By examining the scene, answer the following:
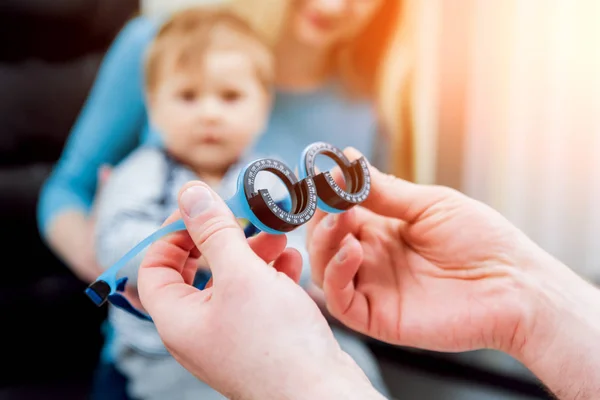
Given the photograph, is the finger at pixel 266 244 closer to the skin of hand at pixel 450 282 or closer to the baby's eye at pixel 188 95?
the skin of hand at pixel 450 282

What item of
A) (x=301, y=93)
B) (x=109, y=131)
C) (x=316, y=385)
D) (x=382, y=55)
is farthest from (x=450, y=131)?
(x=316, y=385)

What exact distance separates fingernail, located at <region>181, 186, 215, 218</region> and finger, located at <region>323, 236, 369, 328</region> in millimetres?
207

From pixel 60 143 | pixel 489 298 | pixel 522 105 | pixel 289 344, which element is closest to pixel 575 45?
pixel 522 105

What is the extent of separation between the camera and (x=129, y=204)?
1.00m

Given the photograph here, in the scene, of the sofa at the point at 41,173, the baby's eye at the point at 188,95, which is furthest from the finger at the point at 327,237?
the sofa at the point at 41,173

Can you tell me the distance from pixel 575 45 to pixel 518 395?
2.34 ft

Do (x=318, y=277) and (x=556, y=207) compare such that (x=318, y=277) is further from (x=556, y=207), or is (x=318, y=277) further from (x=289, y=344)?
(x=556, y=207)

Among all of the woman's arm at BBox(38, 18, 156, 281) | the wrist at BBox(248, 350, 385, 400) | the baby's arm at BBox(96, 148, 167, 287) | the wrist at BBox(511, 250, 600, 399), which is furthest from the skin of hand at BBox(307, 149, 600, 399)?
the woman's arm at BBox(38, 18, 156, 281)

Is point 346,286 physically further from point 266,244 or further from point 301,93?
point 301,93

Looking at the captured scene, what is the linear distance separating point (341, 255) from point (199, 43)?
1.87ft

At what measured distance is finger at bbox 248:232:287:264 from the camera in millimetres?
607

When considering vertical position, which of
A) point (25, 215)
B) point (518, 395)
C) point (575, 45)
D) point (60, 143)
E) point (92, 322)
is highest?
point (575, 45)

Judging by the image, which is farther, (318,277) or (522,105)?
(522,105)

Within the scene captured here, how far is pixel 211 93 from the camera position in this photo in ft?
3.38
